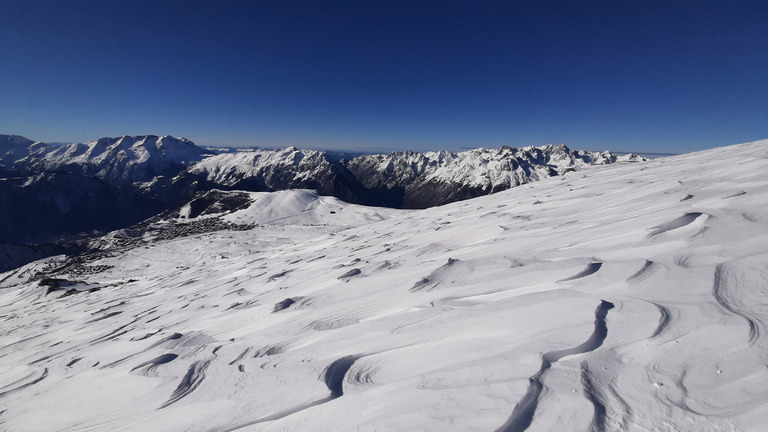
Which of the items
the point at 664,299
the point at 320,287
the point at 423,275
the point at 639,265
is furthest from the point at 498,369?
the point at 320,287

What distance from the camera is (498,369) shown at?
3488 millimetres

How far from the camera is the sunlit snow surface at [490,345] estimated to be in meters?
2.91

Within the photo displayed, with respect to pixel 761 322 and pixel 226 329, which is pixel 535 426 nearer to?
pixel 761 322

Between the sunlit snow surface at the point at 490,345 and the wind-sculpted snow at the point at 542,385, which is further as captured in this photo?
the sunlit snow surface at the point at 490,345

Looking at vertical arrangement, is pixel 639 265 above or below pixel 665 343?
above

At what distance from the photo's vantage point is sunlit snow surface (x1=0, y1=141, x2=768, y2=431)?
291 centimetres

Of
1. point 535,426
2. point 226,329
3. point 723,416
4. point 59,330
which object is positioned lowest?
point 59,330

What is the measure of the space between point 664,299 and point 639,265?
136 centimetres

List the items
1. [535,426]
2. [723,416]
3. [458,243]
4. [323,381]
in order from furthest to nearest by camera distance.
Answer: [458,243]
[323,381]
[535,426]
[723,416]

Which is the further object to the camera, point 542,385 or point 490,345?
point 490,345

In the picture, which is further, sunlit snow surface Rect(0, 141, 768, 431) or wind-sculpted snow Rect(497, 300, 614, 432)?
sunlit snow surface Rect(0, 141, 768, 431)

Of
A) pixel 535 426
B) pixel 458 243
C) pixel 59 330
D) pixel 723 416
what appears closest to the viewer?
pixel 723 416

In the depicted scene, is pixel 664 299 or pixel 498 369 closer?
pixel 498 369

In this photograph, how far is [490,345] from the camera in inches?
159
